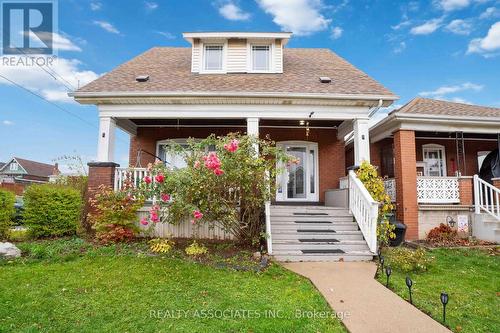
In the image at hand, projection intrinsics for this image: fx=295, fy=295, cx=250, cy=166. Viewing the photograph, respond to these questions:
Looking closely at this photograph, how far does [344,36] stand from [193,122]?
1037cm

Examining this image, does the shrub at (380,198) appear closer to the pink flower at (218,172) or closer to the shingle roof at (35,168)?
the pink flower at (218,172)

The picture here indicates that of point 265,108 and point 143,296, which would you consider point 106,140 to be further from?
point 143,296

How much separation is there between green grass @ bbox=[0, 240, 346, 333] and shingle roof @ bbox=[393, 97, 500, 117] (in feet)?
24.2

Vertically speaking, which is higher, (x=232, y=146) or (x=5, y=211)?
(x=232, y=146)

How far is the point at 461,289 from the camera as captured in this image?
4723mm

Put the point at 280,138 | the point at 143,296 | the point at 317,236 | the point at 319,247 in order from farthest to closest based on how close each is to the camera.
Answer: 1. the point at 280,138
2. the point at 317,236
3. the point at 319,247
4. the point at 143,296

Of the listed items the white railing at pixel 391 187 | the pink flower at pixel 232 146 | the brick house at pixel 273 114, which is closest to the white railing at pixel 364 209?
the brick house at pixel 273 114

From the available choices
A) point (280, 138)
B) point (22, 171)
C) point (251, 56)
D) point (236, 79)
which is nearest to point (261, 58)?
point (251, 56)

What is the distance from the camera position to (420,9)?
12.9 metres

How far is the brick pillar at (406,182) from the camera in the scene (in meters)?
8.86

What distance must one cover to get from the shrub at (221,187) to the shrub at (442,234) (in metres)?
5.27

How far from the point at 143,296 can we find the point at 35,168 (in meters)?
48.6

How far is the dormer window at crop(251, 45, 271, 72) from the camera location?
35.4ft

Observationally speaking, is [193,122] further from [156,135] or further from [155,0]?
[155,0]
